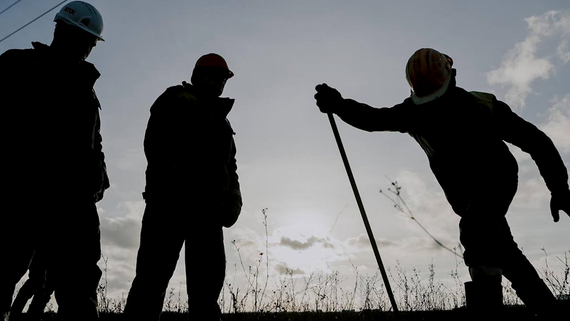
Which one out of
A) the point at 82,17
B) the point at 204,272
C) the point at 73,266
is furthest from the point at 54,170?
the point at 204,272

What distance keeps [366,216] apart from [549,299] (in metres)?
1.42

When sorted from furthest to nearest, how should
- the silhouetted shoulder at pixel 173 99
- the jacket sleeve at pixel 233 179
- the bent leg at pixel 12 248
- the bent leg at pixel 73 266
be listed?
the jacket sleeve at pixel 233 179
the silhouetted shoulder at pixel 173 99
the bent leg at pixel 73 266
the bent leg at pixel 12 248

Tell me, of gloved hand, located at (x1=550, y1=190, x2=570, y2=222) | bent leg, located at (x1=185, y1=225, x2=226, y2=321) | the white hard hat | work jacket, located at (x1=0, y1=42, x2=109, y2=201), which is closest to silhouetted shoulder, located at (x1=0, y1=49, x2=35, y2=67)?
work jacket, located at (x1=0, y1=42, x2=109, y2=201)

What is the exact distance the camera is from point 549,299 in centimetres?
349

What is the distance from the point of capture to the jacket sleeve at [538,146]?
3488 mm

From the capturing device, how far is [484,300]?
284 centimetres

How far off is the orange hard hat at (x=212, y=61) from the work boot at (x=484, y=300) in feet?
8.21

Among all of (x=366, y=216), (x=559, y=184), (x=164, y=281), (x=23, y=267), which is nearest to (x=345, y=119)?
(x=366, y=216)

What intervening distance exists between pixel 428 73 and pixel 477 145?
0.65 m

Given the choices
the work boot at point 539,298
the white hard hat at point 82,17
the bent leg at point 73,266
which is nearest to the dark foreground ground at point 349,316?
the work boot at point 539,298

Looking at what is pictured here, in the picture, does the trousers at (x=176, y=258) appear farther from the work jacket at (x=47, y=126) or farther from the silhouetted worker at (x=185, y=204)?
the work jacket at (x=47, y=126)

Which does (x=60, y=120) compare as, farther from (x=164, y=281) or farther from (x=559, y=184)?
(x=559, y=184)

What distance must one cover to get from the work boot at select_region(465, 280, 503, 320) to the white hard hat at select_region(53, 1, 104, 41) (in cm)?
289

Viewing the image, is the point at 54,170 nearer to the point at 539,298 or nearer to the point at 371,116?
the point at 371,116
